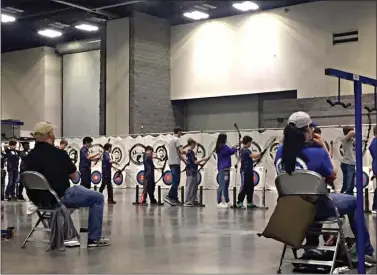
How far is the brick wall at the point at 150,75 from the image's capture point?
22.2 meters

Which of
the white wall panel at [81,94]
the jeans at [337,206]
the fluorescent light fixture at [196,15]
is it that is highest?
the fluorescent light fixture at [196,15]

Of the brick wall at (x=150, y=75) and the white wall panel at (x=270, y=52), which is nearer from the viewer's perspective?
the white wall panel at (x=270, y=52)

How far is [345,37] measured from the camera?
19.1m

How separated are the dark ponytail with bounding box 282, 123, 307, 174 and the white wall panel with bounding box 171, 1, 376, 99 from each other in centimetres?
1357

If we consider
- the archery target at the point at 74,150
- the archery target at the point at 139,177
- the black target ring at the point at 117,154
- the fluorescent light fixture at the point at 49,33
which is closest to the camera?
the archery target at the point at 139,177

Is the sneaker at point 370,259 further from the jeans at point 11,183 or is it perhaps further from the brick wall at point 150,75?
the brick wall at point 150,75

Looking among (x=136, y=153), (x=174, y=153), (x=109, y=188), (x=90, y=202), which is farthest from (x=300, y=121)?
(x=136, y=153)

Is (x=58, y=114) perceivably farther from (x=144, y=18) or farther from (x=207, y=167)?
(x=207, y=167)

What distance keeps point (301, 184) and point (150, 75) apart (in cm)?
1860

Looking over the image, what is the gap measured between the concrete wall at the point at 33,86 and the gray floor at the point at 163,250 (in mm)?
18685

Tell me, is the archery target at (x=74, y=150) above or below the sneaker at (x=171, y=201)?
above

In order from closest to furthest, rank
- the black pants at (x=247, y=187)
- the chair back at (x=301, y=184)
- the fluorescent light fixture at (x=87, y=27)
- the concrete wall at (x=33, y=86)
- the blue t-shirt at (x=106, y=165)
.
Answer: the chair back at (x=301, y=184) < the black pants at (x=247, y=187) < the blue t-shirt at (x=106, y=165) < the fluorescent light fixture at (x=87, y=27) < the concrete wall at (x=33, y=86)

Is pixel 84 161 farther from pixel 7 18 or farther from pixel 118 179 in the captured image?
pixel 7 18

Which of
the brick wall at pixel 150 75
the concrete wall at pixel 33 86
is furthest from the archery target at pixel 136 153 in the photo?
the concrete wall at pixel 33 86
